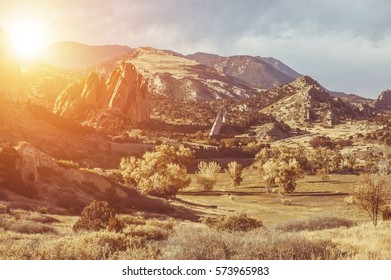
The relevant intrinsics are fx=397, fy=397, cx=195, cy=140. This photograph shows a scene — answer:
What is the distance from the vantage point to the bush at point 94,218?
22812 mm

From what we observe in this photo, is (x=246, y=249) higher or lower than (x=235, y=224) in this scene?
higher

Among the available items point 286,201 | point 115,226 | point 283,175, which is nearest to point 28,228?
point 115,226

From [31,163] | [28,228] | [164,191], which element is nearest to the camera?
[28,228]

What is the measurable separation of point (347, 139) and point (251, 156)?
5830 centimetres

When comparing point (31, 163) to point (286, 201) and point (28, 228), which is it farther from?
point (286, 201)

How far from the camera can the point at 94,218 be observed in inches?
947

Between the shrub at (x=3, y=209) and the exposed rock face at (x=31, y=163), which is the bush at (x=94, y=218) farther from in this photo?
the exposed rock face at (x=31, y=163)

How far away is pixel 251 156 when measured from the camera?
144 meters

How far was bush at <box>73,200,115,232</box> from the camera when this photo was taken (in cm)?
2281

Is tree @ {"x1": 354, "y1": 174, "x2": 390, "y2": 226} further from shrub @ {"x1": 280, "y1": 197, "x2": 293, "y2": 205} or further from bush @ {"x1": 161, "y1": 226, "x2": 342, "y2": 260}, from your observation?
shrub @ {"x1": 280, "y1": 197, "x2": 293, "y2": 205}

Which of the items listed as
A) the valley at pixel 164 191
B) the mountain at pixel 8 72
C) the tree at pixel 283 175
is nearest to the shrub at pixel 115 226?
the valley at pixel 164 191

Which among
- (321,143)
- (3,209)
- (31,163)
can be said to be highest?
(321,143)

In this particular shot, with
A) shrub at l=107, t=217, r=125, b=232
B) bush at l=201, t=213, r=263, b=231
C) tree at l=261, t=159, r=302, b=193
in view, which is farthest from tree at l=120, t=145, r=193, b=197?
shrub at l=107, t=217, r=125, b=232

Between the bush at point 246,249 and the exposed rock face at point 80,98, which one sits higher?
the exposed rock face at point 80,98
